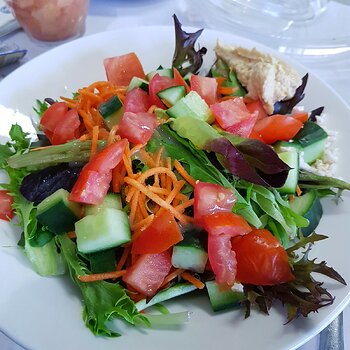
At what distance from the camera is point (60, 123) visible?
176 cm

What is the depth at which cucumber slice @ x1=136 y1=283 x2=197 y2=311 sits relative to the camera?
4.51 feet

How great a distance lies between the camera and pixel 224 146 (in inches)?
60.8

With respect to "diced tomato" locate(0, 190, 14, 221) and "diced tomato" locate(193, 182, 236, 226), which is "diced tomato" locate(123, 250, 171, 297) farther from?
"diced tomato" locate(0, 190, 14, 221)

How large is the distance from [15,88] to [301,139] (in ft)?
3.65

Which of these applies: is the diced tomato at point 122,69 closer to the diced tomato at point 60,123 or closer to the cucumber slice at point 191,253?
the diced tomato at point 60,123

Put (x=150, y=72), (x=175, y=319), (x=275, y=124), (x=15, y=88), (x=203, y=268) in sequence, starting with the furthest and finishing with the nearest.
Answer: (x=150, y=72) → (x=15, y=88) → (x=275, y=124) → (x=203, y=268) → (x=175, y=319)

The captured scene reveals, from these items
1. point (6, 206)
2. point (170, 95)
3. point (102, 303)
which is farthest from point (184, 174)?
point (6, 206)

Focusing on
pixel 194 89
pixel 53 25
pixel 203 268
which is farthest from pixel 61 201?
pixel 53 25

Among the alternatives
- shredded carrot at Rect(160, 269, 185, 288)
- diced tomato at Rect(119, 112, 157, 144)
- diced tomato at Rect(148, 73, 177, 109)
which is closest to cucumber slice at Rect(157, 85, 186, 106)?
diced tomato at Rect(148, 73, 177, 109)

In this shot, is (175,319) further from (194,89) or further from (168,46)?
(168,46)

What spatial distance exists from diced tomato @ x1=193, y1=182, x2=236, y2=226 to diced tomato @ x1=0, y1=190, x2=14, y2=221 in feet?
1.98

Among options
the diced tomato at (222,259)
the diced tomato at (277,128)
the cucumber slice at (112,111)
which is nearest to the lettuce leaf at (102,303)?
the diced tomato at (222,259)

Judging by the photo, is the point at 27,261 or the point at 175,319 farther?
the point at 27,261

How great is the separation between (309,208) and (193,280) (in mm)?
468
